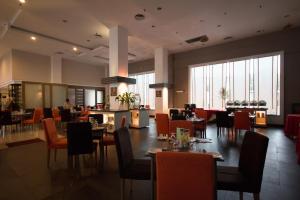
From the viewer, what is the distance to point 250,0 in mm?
5961

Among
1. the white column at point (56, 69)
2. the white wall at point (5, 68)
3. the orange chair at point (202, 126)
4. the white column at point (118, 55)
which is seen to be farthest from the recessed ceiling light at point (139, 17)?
the white wall at point (5, 68)

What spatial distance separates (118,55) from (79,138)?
519 cm

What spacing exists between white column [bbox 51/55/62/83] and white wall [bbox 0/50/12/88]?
7.63ft

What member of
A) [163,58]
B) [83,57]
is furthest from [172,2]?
[83,57]

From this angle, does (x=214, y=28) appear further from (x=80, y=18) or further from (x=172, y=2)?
(x=80, y=18)

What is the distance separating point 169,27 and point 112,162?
Result: 641 cm

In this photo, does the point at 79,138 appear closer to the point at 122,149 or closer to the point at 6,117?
the point at 122,149

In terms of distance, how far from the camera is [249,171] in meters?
2.00

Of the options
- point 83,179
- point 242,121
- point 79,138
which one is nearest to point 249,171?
point 83,179

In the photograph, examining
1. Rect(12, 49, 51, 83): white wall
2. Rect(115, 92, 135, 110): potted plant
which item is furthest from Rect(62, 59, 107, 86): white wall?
Rect(115, 92, 135, 110): potted plant

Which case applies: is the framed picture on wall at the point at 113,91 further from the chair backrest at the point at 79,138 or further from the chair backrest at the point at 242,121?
the chair backrest at the point at 242,121

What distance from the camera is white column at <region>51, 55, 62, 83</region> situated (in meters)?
12.6

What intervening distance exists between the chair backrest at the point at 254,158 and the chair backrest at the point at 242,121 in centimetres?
427

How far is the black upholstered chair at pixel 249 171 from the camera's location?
71.5 inches
